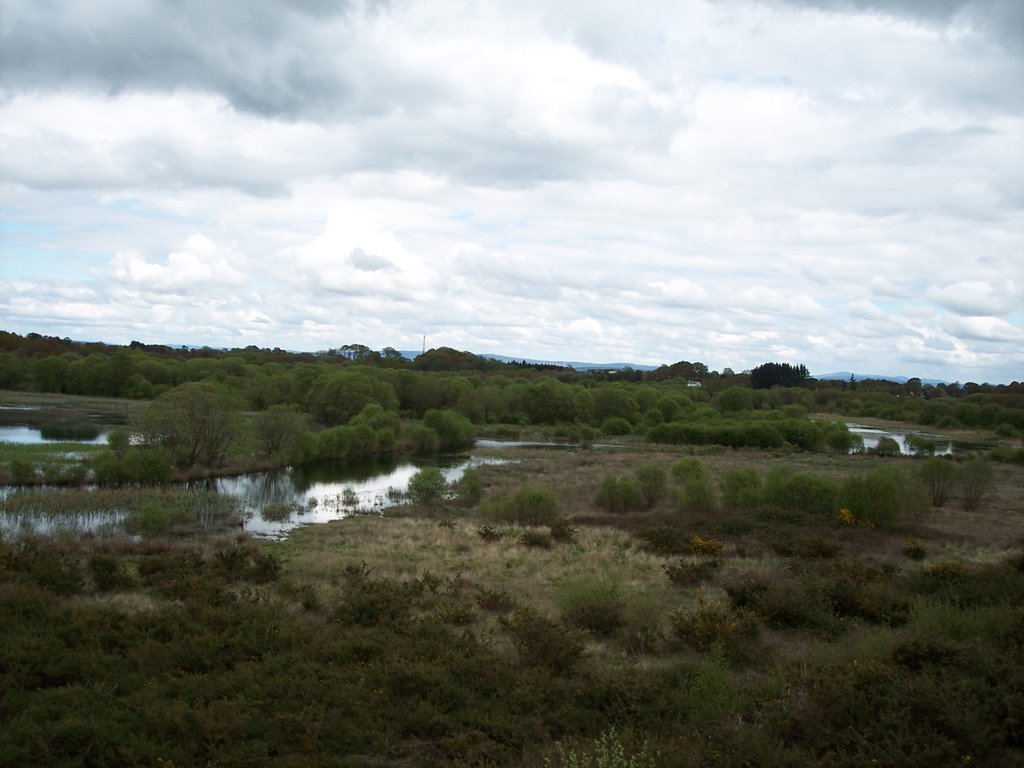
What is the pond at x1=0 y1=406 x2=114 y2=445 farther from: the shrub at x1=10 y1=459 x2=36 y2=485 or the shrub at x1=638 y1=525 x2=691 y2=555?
the shrub at x1=638 y1=525 x2=691 y2=555

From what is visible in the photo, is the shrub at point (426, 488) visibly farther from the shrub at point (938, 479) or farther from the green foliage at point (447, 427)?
the green foliage at point (447, 427)

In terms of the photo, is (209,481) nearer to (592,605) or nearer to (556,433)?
(592,605)

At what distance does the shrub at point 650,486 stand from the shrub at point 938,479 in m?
15.1

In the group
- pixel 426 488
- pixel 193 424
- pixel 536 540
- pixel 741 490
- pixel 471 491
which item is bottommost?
pixel 471 491

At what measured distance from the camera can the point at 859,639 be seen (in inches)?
480

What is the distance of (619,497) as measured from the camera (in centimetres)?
3753

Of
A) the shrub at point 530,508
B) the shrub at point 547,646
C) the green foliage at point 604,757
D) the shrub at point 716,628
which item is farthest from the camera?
the shrub at point 530,508

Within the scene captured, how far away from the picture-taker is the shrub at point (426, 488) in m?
38.3

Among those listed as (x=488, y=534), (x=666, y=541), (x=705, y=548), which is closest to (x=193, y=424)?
(x=488, y=534)

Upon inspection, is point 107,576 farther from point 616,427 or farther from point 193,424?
point 616,427

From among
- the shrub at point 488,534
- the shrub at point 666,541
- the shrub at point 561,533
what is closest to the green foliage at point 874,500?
the shrub at point 666,541

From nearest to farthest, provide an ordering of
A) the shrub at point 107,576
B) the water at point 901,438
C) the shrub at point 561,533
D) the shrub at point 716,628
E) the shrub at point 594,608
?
the shrub at point 716,628 < the shrub at point 594,608 < the shrub at point 107,576 < the shrub at point 561,533 < the water at point 901,438

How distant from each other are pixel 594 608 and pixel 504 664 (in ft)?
10.8

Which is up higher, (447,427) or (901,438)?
(447,427)
